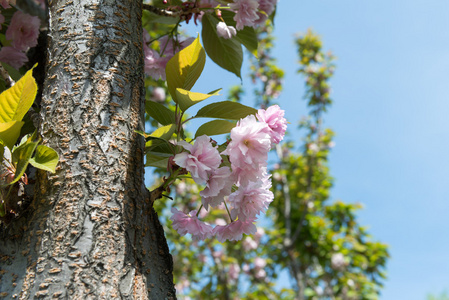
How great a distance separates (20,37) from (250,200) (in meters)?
0.88

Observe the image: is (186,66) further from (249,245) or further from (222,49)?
(249,245)

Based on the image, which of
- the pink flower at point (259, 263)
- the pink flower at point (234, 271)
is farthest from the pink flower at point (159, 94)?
the pink flower at point (234, 271)

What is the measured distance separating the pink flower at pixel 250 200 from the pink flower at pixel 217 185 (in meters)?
0.02

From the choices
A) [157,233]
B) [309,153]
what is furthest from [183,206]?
[157,233]

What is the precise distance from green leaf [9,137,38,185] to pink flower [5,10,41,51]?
63cm

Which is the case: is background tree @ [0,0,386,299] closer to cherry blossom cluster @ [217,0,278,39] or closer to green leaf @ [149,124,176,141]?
green leaf @ [149,124,176,141]

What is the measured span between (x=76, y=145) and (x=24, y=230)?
163 millimetres

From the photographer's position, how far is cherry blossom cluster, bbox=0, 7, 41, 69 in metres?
1.08

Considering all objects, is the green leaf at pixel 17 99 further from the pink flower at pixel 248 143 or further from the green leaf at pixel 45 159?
the pink flower at pixel 248 143

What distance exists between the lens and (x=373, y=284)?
4312 mm

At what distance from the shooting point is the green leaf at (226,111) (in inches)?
28.6

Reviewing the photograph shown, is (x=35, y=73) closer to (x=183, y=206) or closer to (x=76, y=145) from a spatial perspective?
(x=76, y=145)

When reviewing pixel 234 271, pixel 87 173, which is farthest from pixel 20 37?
pixel 234 271

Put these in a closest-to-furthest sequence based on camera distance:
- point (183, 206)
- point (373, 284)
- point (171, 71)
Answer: point (171, 71)
point (373, 284)
point (183, 206)
